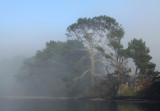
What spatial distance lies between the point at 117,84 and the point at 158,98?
1147 centimetres

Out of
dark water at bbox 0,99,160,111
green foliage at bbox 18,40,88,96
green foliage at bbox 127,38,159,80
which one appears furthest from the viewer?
green foliage at bbox 18,40,88,96

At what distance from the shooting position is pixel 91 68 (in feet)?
178

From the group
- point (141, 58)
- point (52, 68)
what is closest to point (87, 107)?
point (141, 58)

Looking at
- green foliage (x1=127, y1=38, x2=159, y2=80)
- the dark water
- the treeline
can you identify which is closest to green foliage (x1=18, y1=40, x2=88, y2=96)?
the treeline

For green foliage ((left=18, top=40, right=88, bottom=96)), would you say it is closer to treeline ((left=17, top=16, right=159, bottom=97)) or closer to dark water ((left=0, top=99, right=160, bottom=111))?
treeline ((left=17, top=16, right=159, bottom=97))

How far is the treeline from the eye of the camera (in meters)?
43.3

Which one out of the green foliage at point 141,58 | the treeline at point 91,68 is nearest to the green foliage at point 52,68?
the treeline at point 91,68

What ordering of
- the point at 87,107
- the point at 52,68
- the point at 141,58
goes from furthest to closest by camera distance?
the point at 52,68 < the point at 141,58 < the point at 87,107

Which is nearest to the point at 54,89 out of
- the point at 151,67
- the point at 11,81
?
the point at 151,67

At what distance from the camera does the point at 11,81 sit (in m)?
104

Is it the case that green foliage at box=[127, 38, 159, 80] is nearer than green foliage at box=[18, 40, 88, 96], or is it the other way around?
green foliage at box=[127, 38, 159, 80]

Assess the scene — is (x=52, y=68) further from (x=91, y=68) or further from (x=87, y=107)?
(x=87, y=107)

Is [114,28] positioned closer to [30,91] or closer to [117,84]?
[117,84]

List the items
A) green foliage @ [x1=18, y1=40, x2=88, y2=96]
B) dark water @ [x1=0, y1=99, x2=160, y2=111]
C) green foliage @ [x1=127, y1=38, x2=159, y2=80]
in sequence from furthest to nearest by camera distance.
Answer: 1. green foliage @ [x1=18, y1=40, x2=88, y2=96]
2. green foliage @ [x1=127, y1=38, x2=159, y2=80]
3. dark water @ [x1=0, y1=99, x2=160, y2=111]
